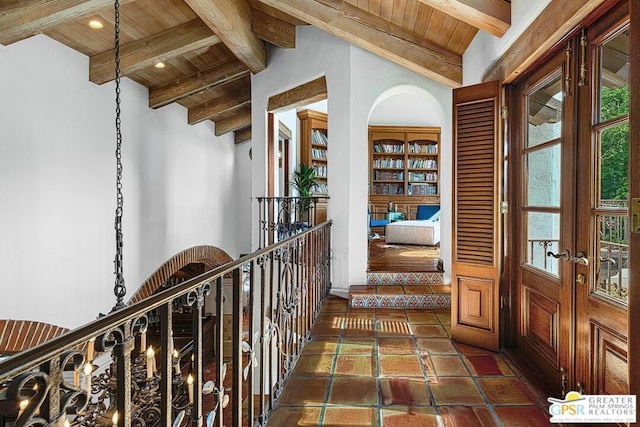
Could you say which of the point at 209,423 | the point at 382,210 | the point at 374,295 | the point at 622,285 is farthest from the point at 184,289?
the point at 382,210

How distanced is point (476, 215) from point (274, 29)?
11.9 ft

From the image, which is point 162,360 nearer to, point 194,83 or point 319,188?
point 194,83

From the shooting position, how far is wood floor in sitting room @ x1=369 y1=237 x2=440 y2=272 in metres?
4.71

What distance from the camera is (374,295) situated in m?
4.00

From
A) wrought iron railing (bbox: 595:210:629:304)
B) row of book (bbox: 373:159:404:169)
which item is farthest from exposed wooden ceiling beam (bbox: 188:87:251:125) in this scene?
wrought iron railing (bbox: 595:210:629:304)

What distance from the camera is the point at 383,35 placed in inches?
149

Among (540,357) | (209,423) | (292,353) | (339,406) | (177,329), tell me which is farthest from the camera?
(177,329)

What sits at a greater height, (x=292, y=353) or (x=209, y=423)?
(x=209, y=423)

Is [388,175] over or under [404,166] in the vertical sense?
under

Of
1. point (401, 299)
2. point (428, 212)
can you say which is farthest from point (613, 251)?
point (428, 212)

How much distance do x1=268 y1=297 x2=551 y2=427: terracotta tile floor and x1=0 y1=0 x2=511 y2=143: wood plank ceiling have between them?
226cm

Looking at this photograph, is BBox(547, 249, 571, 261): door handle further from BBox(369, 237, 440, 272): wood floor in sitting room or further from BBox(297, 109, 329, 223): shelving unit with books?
BBox(297, 109, 329, 223): shelving unit with books

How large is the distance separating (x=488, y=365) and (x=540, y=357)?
33 centimetres

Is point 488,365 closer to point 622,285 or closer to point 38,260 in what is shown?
point 622,285
